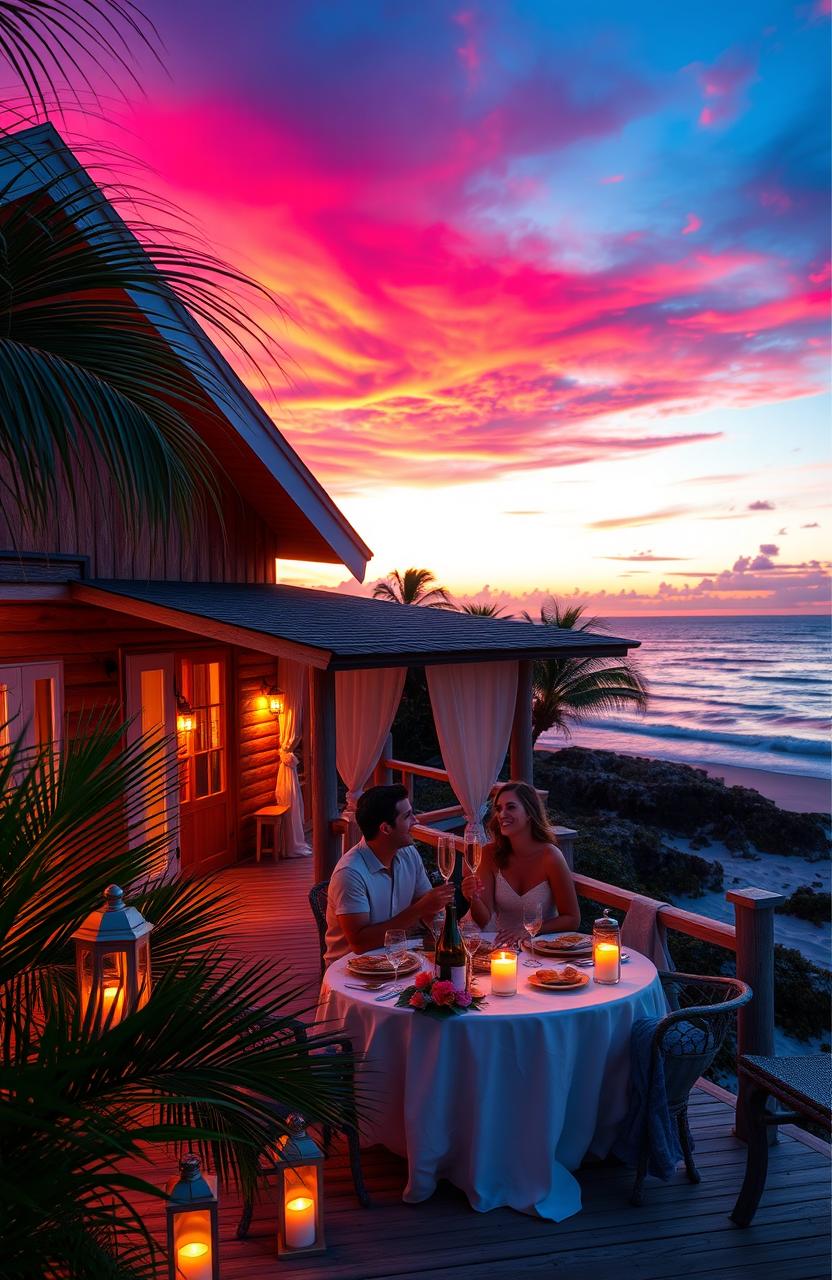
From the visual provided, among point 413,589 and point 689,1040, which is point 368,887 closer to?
point 689,1040

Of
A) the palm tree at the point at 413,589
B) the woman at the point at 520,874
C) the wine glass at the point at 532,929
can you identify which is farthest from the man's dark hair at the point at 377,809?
the palm tree at the point at 413,589

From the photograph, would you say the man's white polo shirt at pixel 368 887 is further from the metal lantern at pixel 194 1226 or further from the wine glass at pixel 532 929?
the metal lantern at pixel 194 1226

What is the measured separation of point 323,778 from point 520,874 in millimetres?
1826

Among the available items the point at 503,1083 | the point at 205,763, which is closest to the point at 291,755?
the point at 205,763

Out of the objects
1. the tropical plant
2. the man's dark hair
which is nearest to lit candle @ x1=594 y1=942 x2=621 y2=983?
the man's dark hair

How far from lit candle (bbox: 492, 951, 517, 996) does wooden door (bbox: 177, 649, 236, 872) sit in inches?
218

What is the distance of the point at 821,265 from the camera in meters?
11.9

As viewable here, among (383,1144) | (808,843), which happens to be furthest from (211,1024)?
(808,843)

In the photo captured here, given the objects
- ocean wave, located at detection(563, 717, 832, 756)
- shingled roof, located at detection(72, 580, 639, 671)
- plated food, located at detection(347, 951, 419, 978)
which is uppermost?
shingled roof, located at detection(72, 580, 639, 671)

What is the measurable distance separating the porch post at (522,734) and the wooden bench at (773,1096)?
370 cm

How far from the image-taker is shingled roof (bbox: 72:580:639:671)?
577 centimetres

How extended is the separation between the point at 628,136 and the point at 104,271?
9.51 meters

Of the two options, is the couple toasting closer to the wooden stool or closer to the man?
the man

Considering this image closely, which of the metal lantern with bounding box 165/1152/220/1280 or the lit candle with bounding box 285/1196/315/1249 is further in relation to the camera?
the lit candle with bounding box 285/1196/315/1249
